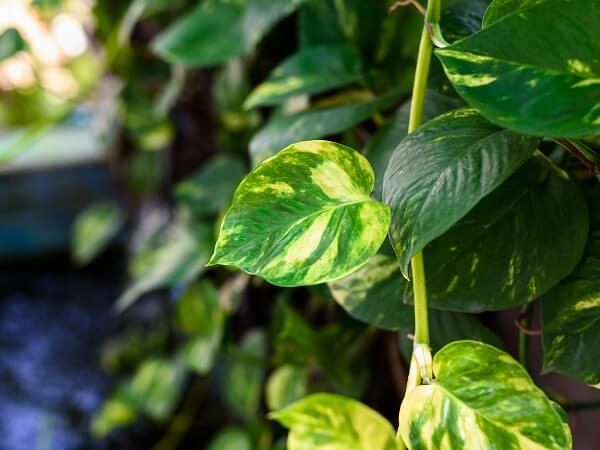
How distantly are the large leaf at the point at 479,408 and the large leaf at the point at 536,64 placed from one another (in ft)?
0.31

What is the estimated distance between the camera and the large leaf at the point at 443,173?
230 mm

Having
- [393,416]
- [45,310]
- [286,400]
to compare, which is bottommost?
[45,310]

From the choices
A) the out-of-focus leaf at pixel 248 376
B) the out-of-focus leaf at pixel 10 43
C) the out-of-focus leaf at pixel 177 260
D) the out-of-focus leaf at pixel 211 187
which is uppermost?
the out-of-focus leaf at pixel 10 43

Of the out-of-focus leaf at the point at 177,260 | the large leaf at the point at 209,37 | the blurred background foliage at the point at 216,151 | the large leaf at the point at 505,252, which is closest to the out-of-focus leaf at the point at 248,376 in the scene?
the blurred background foliage at the point at 216,151

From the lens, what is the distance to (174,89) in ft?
2.69

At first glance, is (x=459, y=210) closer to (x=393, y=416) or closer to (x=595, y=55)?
(x=595, y=55)

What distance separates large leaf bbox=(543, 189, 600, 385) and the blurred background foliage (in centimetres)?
7

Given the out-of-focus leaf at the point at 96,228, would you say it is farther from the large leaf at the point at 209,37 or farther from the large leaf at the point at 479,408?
the large leaf at the point at 479,408

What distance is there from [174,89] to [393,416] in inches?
20.2

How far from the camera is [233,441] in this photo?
765mm

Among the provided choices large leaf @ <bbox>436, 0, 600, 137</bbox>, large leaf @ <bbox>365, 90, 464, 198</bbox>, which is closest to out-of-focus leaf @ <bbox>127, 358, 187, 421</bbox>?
large leaf @ <bbox>365, 90, 464, 198</bbox>

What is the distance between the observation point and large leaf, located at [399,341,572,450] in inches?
8.4

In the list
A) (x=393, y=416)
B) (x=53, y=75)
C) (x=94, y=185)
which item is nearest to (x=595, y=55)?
(x=393, y=416)

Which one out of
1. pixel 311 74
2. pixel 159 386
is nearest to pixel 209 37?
pixel 311 74
